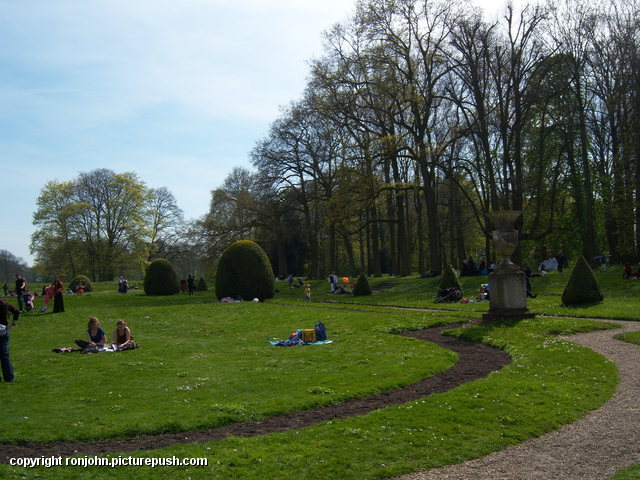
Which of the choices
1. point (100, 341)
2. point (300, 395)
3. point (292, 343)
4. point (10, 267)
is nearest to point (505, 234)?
point (292, 343)

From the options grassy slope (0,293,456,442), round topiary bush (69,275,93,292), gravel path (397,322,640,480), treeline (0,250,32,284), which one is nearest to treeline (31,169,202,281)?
round topiary bush (69,275,93,292)

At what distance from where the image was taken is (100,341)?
15.3 metres

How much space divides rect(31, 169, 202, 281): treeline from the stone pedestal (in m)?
50.3

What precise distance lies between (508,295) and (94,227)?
56.7 m

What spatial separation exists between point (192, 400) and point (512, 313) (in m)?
11.7

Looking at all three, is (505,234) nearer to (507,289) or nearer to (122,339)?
(507,289)

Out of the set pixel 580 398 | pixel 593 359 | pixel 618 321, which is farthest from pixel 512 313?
pixel 580 398

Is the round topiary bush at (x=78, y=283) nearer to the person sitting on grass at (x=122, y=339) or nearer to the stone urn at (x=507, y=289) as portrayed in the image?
the person sitting on grass at (x=122, y=339)

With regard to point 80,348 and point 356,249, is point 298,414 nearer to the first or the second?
point 80,348

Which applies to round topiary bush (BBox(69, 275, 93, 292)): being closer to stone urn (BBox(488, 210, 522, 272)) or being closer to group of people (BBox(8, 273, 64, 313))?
group of people (BBox(8, 273, 64, 313))

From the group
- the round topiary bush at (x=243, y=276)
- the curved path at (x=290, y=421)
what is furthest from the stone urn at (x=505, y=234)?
the round topiary bush at (x=243, y=276)

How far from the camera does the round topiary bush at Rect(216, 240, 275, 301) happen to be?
3197 cm

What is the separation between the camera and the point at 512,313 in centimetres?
1764

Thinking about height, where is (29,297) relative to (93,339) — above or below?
above
